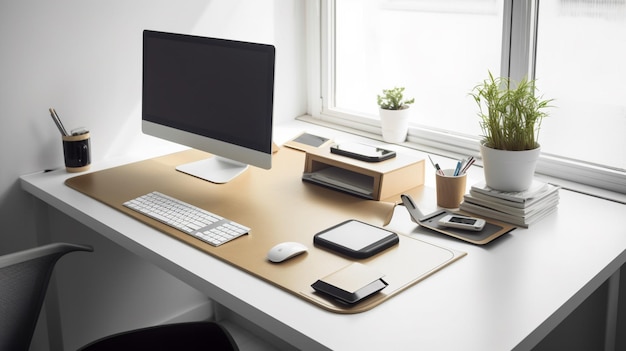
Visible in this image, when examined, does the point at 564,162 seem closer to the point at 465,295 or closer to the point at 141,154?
the point at 465,295

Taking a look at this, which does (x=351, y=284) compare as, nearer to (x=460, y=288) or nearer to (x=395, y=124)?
(x=460, y=288)

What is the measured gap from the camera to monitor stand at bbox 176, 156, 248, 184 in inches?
87.7

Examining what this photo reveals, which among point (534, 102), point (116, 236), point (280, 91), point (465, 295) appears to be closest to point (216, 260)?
point (116, 236)

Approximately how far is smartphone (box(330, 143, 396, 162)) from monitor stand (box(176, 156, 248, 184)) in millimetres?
316

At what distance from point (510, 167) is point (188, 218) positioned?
837mm

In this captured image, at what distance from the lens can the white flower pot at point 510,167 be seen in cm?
184

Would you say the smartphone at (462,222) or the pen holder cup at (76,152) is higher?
the pen holder cup at (76,152)

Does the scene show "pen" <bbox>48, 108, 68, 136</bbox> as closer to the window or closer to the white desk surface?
the white desk surface

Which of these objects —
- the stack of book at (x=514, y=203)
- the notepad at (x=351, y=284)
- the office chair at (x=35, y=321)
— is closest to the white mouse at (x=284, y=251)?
the notepad at (x=351, y=284)

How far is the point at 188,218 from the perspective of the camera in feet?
6.26

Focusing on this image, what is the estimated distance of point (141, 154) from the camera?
2543mm

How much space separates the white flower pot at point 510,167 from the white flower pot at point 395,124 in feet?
2.25

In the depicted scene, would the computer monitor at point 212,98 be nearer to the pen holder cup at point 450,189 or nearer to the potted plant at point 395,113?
the pen holder cup at point 450,189

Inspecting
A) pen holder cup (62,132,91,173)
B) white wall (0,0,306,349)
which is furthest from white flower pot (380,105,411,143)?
pen holder cup (62,132,91,173)
